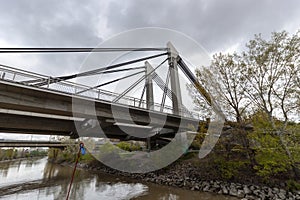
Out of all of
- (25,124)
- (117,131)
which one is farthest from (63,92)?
(117,131)

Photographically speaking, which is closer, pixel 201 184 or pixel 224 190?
pixel 224 190

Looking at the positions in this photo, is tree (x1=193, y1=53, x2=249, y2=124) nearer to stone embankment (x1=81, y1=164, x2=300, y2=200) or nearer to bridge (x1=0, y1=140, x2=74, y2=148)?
stone embankment (x1=81, y1=164, x2=300, y2=200)

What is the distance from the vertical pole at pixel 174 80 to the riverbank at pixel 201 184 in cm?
503

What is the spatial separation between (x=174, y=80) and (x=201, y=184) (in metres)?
10.1

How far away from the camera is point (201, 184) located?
1018 cm

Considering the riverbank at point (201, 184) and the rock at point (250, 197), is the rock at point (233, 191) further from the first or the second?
the rock at point (250, 197)

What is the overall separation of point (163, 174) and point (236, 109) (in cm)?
791

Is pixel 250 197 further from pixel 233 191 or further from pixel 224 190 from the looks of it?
pixel 224 190

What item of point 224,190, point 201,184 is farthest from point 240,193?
point 201,184

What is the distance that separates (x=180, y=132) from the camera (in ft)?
51.3

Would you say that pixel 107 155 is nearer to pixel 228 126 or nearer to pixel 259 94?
pixel 228 126

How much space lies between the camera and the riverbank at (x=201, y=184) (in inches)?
307

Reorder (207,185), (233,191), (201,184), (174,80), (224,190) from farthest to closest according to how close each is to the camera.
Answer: (174,80)
(201,184)
(207,185)
(224,190)
(233,191)

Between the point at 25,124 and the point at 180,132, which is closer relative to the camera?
the point at 25,124
